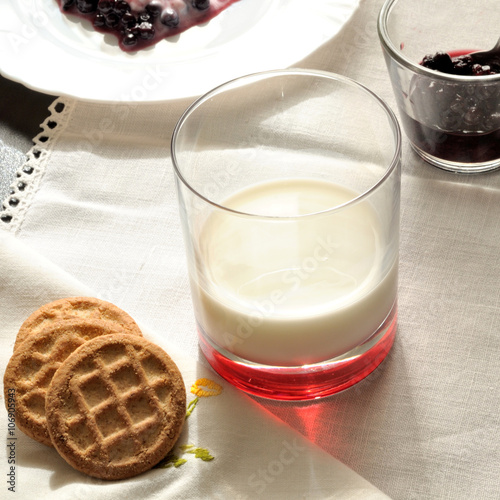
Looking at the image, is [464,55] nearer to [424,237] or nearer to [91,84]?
[424,237]

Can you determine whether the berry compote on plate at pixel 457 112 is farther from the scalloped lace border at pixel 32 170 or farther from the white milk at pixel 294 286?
the scalloped lace border at pixel 32 170

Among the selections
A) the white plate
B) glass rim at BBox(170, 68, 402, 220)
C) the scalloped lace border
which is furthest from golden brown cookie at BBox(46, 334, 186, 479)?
the white plate

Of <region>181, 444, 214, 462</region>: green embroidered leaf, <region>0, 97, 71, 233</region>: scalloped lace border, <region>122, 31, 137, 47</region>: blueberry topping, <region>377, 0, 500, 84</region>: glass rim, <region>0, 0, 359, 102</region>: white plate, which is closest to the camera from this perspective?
<region>181, 444, 214, 462</region>: green embroidered leaf

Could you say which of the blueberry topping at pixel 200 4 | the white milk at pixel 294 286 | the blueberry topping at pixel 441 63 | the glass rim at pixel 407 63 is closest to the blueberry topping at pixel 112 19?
the blueberry topping at pixel 200 4

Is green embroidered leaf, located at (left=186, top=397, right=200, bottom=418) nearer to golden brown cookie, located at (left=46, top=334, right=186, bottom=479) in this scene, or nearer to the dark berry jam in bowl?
golden brown cookie, located at (left=46, top=334, right=186, bottom=479)

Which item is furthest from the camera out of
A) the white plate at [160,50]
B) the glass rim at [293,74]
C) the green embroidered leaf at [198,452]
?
the white plate at [160,50]

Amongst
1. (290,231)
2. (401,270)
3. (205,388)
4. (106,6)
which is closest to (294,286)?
(290,231)

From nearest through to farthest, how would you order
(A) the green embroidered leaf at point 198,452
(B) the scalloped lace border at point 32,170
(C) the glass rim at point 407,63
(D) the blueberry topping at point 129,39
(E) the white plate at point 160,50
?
1. (A) the green embroidered leaf at point 198,452
2. (C) the glass rim at point 407,63
3. (B) the scalloped lace border at point 32,170
4. (E) the white plate at point 160,50
5. (D) the blueberry topping at point 129,39

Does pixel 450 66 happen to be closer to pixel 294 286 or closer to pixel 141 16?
pixel 294 286
